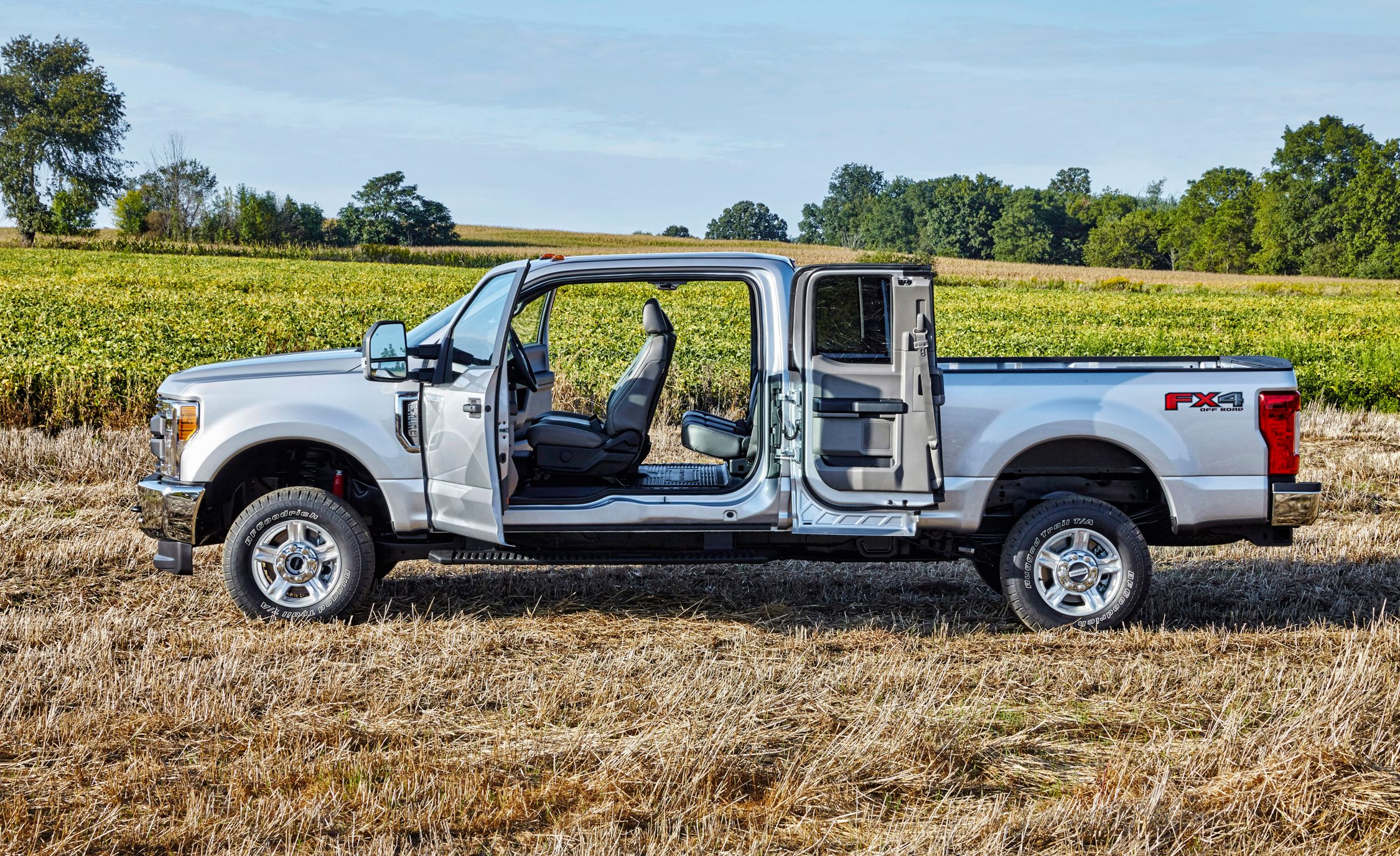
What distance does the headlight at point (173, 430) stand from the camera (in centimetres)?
614

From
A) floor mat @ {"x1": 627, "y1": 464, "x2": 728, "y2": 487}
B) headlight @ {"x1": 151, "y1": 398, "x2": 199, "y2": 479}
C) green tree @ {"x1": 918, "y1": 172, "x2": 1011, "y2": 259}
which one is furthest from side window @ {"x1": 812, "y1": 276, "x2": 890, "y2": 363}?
green tree @ {"x1": 918, "y1": 172, "x2": 1011, "y2": 259}

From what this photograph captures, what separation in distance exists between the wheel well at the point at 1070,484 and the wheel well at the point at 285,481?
3.35 metres

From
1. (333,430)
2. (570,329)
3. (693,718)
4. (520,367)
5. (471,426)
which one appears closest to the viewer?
(693,718)

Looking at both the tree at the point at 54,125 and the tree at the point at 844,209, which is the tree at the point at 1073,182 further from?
the tree at the point at 54,125

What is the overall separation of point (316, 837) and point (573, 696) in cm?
151

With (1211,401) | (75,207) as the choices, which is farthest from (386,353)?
(75,207)

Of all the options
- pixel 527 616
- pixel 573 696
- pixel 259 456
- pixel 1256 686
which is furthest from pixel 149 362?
pixel 1256 686

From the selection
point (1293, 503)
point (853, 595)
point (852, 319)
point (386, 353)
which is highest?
point (852, 319)

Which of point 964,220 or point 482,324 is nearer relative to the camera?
point 482,324

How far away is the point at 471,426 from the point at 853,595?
103 inches

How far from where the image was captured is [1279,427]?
19.1 feet

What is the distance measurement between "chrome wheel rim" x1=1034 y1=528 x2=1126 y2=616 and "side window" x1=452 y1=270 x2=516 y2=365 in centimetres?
302

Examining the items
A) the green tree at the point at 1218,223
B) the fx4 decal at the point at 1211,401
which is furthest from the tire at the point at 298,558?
the green tree at the point at 1218,223

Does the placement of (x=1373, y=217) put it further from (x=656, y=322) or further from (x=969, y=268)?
(x=656, y=322)
